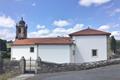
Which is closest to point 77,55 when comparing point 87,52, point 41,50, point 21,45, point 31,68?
point 87,52

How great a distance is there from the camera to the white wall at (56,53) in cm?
4753

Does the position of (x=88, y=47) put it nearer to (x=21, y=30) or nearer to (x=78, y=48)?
(x=78, y=48)

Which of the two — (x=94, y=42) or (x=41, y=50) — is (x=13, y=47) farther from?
(x=94, y=42)

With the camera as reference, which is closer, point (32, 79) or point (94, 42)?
point (32, 79)

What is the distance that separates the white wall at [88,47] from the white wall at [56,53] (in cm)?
158

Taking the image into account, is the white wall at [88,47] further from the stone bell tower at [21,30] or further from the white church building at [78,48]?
the stone bell tower at [21,30]

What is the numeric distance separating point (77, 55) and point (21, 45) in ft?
38.8

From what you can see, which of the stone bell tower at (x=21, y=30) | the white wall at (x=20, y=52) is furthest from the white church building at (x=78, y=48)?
the stone bell tower at (x=21, y=30)

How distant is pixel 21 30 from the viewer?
6356 cm

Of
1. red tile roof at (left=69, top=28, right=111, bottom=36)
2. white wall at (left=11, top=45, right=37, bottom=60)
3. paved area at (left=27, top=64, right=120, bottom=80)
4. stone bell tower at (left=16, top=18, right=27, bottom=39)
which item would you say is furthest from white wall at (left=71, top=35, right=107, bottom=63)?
paved area at (left=27, top=64, right=120, bottom=80)

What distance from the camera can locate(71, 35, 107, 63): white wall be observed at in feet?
154

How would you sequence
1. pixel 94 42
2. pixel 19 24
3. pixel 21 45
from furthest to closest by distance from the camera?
1. pixel 19 24
2. pixel 21 45
3. pixel 94 42

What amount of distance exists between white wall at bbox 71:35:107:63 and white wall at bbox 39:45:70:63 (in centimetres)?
158

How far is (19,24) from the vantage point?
2510 inches
